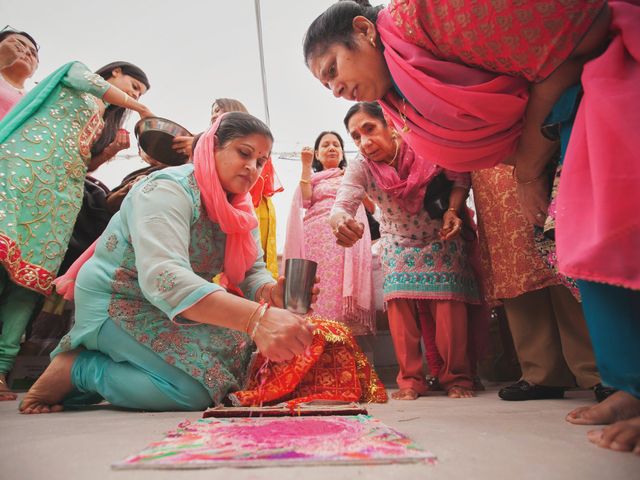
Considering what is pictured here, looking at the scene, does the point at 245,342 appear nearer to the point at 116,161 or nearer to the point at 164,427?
the point at 164,427

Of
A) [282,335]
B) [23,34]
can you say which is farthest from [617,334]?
[23,34]

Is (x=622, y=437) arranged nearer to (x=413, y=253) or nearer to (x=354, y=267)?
(x=413, y=253)

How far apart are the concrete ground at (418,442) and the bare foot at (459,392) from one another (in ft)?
1.26

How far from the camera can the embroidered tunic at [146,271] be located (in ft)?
3.93

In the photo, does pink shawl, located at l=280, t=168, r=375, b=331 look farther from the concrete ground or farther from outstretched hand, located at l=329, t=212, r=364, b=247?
the concrete ground

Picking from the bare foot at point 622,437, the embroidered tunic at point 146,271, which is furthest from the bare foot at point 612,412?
the embroidered tunic at point 146,271

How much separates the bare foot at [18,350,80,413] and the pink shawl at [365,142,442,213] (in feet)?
4.40

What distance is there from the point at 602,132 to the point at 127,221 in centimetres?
131

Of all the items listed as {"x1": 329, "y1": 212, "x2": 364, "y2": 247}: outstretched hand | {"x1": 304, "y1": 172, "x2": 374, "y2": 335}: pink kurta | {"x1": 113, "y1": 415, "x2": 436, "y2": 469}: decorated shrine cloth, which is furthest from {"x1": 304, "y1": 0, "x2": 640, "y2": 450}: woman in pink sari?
{"x1": 304, "y1": 172, "x2": 374, "y2": 335}: pink kurta

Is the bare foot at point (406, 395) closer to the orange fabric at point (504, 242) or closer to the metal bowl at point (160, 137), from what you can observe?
the orange fabric at point (504, 242)

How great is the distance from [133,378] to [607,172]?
132cm

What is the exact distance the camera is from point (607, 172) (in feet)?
2.08

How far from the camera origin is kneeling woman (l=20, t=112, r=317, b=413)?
45.6 inches

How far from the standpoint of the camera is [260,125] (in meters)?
1.51
